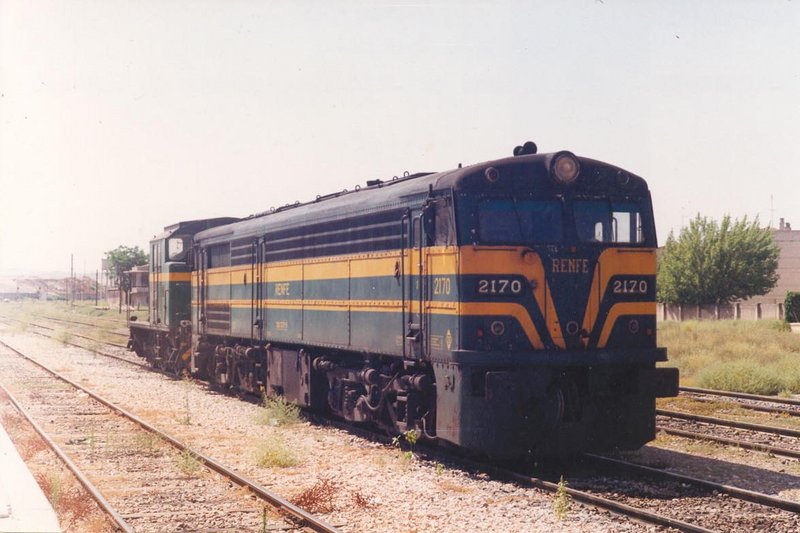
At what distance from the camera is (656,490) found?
1017 cm

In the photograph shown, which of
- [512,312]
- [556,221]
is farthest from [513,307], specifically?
[556,221]

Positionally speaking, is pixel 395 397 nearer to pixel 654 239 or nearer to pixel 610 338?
pixel 610 338

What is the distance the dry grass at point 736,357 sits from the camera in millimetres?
20469

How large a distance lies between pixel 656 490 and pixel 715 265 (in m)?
53.0

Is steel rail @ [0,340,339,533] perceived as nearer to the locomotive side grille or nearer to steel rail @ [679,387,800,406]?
the locomotive side grille

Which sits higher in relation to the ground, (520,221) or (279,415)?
(520,221)

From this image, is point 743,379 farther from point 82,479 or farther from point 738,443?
point 82,479

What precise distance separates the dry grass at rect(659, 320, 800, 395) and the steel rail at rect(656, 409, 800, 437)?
4.92 m

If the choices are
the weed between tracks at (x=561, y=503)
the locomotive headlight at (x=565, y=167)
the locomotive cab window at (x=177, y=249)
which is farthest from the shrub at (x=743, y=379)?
the locomotive cab window at (x=177, y=249)

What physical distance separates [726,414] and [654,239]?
250 inches

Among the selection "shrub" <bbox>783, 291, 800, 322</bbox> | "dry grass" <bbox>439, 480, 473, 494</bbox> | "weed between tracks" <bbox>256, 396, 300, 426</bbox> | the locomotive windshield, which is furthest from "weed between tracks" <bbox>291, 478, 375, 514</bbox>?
"shrub" <bbox>783, 291, 800, 322</bbox>

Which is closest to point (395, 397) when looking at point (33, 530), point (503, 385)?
point (503, 385)

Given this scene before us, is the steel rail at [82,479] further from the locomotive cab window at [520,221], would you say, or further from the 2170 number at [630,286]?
the 2170 number at [630,286]

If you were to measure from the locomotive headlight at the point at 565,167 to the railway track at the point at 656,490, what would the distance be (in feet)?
11.4
